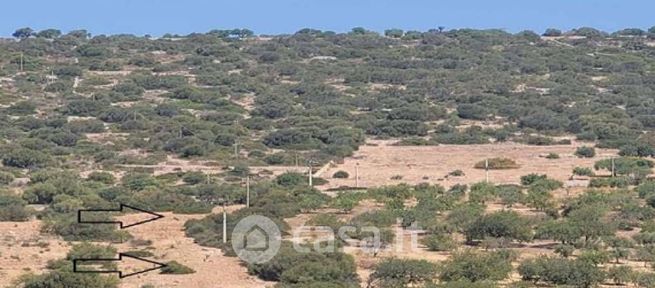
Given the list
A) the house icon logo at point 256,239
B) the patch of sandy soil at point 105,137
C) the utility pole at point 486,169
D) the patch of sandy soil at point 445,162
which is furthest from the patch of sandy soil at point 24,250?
the patch of sandy soil at point 105,137

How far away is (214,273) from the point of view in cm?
3152

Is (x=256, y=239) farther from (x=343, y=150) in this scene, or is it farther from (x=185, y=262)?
(x=343, y=150)

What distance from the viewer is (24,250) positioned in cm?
3459

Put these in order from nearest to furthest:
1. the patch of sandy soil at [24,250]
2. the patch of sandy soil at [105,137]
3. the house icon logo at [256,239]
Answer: the patch of sandy soil at [24,250] → the house icon logo at [256,239] → the patch of sandy soil at [105,137]

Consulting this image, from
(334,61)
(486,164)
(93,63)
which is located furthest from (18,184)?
(334,61)

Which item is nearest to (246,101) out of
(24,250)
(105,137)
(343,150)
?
(105,137)

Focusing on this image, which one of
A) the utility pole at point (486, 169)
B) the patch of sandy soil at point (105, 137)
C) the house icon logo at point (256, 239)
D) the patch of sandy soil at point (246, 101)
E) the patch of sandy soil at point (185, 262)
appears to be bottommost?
the patch of sandy soil at point (185, 262)

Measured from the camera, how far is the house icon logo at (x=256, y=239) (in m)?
33.1

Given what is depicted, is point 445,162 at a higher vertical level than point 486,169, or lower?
higher

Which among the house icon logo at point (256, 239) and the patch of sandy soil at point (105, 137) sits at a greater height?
the patch of sandy soil at point (105, 137)

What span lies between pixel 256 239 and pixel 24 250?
595cm

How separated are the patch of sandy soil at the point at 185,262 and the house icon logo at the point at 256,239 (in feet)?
1.33

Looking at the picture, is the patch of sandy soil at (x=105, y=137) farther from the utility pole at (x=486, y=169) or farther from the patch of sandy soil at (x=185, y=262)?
the patch of sandy soil at (x=185, y=262)

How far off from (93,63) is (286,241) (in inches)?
2961
